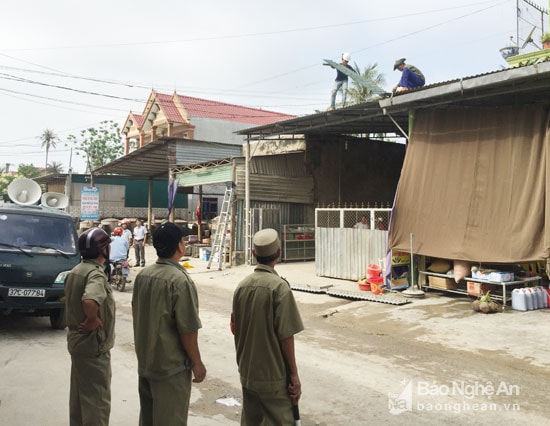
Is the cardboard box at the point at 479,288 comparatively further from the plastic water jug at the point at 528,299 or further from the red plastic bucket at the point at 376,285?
the red plastic bucket at the point at 376,285

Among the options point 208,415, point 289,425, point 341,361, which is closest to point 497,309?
point 341,361

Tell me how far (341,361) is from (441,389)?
1.37 meters

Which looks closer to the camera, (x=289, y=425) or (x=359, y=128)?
(x=289, y=425)

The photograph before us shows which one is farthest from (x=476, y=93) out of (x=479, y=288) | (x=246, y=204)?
(x=246, y=204)

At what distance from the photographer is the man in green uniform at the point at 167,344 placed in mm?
2857

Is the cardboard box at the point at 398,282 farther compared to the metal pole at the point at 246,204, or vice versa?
the metal pole at the point at 246,204

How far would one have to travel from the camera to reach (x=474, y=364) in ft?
19.7

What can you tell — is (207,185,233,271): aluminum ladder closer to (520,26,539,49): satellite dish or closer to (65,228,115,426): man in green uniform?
(520,26,539,49): satellite dish

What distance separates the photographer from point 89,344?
338cm

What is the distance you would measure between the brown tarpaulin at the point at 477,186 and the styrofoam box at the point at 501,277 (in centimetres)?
26

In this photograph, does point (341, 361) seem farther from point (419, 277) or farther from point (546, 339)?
point (419, 277)

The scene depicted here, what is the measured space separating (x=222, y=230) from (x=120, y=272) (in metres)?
5.25

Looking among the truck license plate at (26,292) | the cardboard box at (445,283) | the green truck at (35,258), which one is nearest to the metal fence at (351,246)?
the cardboard box at (445,283)

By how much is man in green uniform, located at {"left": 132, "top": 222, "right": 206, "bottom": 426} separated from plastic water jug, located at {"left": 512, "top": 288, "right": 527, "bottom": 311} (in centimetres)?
740
